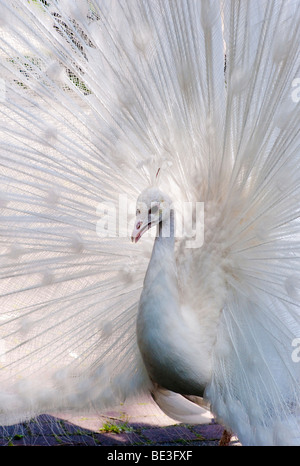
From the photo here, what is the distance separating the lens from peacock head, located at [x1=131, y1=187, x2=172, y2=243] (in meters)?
1.52

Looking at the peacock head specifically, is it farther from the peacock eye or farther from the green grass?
the green grass

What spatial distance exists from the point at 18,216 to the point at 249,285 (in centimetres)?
83

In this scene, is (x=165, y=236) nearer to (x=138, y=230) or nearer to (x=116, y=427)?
(x=138, y=230)

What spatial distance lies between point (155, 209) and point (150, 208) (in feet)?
0.08

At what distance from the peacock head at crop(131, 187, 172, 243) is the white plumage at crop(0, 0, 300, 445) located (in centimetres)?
1

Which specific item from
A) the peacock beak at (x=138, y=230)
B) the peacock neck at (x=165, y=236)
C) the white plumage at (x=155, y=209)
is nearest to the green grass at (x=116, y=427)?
the white plumage at (x=155, y=209)

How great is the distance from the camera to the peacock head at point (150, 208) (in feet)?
4.98

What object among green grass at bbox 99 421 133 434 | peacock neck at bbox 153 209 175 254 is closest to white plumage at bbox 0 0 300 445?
peacock neck at bbox 153 209 175 254

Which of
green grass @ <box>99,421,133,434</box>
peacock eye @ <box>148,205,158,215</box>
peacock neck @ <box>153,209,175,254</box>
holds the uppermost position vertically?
peacock eye @ <box>148,205,158,215</box>

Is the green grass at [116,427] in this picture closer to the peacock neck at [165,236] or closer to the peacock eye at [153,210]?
the peacock neck at [165,236]

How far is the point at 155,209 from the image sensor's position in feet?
5.11

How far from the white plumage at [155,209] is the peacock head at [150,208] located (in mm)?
10

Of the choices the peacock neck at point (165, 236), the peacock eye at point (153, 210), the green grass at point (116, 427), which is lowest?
the green grass at point (116, 427)

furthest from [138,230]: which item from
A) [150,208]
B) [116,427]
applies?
[116,427]
